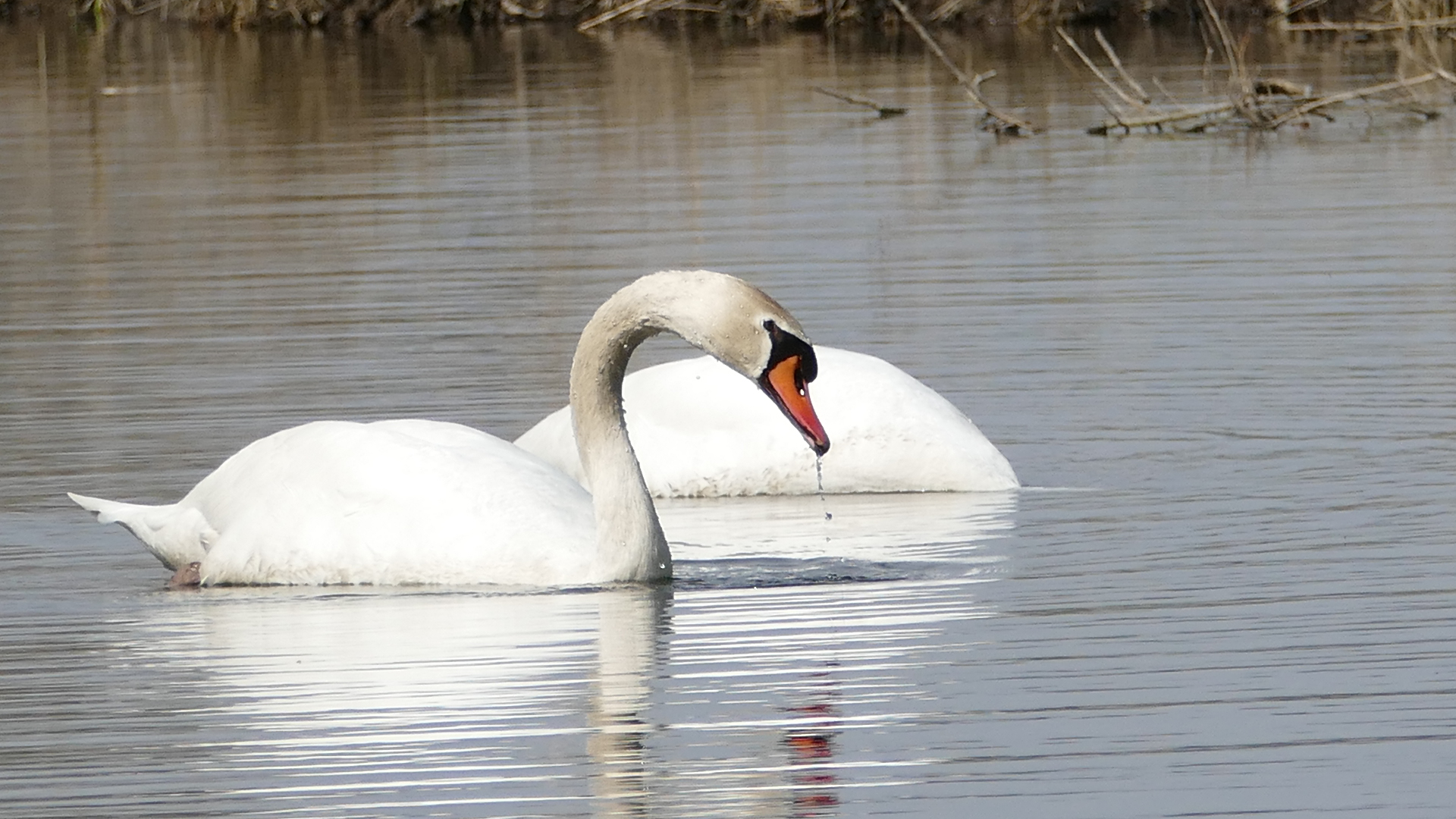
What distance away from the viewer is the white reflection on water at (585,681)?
17.1ft

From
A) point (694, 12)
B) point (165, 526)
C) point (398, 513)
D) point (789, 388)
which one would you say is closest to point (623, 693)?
point (789, 388)

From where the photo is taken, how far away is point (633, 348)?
288 inches

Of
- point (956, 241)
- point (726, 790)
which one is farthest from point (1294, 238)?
point (726, 790)

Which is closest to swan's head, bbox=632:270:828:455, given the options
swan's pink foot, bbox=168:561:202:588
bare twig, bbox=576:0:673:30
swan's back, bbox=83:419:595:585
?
swan's back, bbox=83:419:595:585

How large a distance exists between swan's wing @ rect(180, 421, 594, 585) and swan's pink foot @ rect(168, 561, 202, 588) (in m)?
0.04

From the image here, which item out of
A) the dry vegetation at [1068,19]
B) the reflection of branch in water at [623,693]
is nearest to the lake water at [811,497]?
the reflection of branch in water at [623,693]

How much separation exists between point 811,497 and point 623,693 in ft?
10.5

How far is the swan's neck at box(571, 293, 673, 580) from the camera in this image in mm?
7172

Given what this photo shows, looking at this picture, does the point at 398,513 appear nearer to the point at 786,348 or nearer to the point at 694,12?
the point at 786,348

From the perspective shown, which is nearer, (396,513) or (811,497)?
(396,513)

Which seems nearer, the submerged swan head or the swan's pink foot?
the submerged swan head

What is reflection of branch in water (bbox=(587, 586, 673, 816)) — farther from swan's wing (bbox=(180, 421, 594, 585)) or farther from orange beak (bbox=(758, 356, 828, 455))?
orange beak (bbox=(758, 356, 828, 455))

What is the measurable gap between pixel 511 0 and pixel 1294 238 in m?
Result: 26.1

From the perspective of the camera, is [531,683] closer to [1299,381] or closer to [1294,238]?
[1299,381]
